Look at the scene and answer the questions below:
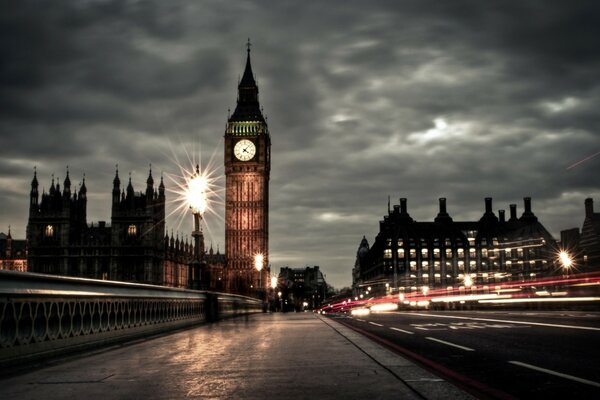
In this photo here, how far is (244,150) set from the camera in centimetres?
15988

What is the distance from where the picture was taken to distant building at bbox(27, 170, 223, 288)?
133 m

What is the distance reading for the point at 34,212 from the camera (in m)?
135

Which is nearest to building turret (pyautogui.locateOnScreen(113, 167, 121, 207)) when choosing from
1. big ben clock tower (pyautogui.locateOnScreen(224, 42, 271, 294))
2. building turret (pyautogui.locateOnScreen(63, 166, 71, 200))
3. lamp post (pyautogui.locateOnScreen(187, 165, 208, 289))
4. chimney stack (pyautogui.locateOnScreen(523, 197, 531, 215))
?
building turret (pyautogui.locateOnScreen(63, 166, 71, 200))

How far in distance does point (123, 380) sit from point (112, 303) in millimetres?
7005

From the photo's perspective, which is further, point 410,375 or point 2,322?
point 2,322

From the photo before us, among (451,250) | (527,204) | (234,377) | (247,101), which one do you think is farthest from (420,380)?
(527,204)

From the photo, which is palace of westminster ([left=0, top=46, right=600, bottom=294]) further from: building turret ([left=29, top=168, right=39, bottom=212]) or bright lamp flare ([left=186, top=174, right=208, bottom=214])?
bright lamp flare ([left=186, top=174, right=208, bottom=214])

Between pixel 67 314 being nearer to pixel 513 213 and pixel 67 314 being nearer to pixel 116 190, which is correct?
pixel 116 190

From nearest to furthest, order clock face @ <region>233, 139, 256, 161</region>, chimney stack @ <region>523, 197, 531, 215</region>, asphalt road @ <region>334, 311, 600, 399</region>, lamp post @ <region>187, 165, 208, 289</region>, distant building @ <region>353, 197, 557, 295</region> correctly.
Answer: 1. asphalt road @ <region>334, 311, 600, 399</region>
2. lamp post @ <region>187, 165, 208, 289</region>
3. distant building @ <region>353, 197, 557, 295</region>
4. clock face @ <region>233, 139, 256, 161</region>
5. chimney stack @ <region>523, 197, 531, 215</region>

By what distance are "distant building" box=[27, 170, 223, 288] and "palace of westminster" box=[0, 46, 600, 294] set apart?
0.21 meters

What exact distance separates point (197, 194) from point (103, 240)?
117m

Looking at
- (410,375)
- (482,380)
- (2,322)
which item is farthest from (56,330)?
(482,380)

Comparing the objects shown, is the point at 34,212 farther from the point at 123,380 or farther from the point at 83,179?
the point at 123,380

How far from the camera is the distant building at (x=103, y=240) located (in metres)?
133
